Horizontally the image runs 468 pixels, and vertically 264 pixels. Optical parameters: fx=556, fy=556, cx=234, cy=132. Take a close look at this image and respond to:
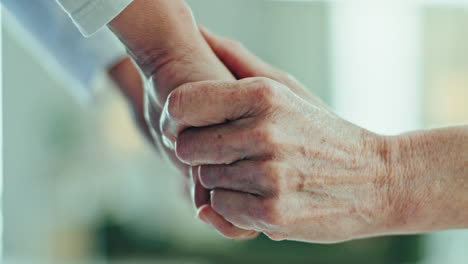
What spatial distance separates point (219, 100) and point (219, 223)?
0.19 m

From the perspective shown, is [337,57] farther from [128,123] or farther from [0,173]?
[0,173]

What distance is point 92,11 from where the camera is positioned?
26.0 inches

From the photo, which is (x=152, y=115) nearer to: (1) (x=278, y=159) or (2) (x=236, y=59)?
(2) (x=236, y=59)

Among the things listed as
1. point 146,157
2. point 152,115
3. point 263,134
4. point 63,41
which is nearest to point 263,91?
point 263,134

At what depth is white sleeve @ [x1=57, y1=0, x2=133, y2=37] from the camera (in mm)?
656

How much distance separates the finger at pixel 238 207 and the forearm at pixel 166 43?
0.53ft

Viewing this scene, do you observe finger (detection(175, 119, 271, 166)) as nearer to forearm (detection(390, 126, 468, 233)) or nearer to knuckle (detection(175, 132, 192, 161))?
knuckle (detection(175, 132, 192, 161))

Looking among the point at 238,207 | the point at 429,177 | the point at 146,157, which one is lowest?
the point at 146,157

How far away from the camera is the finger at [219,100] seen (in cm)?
63

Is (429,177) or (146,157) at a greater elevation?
(429,177)

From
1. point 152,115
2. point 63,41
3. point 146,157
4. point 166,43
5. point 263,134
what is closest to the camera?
point 263,134

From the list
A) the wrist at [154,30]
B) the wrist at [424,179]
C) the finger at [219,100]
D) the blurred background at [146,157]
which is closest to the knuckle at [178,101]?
the finger at [219,100]

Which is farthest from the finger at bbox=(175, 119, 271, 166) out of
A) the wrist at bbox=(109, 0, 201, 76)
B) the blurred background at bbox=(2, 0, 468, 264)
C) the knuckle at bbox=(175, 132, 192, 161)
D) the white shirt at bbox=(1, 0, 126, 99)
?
the blurred background at bbox=(2, 0, 468, 264)

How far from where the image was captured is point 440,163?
728 millimetres
